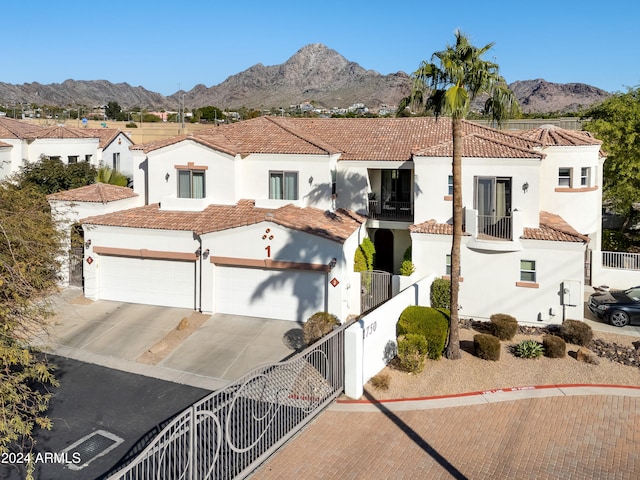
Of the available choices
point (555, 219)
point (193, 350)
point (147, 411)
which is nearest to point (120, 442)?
Answer: point (147, 411)

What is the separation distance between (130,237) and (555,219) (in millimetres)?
18322

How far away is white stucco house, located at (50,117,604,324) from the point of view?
2170cm

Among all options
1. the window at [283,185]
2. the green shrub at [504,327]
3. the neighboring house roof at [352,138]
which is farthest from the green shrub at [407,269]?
the window at [283,185]

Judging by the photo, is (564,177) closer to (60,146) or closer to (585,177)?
(585,177)

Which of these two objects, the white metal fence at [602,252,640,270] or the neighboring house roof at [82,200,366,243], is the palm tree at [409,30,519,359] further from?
the white metal fence at [602,252,640,270]

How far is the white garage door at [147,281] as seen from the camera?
23.7 meters

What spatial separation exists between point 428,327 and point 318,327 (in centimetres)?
356

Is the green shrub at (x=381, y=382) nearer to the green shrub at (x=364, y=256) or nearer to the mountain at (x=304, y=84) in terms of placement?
the green shrub at (x=364, y=256)

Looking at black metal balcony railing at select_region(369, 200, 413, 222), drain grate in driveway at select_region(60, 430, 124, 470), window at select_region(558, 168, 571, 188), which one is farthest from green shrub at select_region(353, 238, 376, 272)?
drain grate in driveway at select_region(60, 430, 124, 470)

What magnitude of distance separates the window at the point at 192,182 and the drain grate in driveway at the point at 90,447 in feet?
47.9

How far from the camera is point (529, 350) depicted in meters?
18.4

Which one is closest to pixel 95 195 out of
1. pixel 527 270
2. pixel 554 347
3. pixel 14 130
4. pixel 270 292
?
pixel 270 292

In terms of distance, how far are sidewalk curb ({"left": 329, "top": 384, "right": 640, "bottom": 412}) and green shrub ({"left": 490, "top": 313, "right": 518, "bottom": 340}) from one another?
3.67 m

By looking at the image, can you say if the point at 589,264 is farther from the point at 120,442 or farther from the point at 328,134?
the point at 120,442
